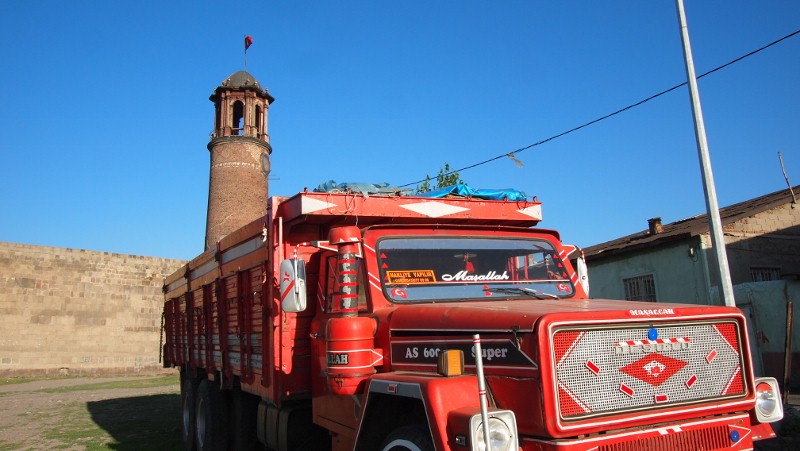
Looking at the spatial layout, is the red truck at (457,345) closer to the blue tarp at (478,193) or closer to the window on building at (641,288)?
the blue tarp at (478,193)

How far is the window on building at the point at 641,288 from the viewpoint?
53.3 feet

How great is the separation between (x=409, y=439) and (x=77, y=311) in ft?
83.5

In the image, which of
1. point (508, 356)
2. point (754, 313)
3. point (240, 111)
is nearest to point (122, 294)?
point (240, 111)

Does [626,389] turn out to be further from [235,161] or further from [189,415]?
[235,161]

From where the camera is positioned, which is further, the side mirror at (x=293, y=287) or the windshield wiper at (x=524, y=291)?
the windshield wiper at (x=524, y=291)

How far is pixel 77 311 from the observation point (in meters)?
25.2

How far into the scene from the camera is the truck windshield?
4.69 meters

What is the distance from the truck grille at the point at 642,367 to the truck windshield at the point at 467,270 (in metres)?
1.16

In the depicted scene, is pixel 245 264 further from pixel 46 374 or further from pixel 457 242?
pixel 46 374

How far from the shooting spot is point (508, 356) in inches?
137

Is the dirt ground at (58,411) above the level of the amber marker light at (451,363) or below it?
below

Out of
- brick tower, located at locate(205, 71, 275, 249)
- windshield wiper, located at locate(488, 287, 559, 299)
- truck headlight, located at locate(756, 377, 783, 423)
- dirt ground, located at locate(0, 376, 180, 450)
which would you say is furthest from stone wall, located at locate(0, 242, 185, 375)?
truck headlight, located at locate(756, 377, 783, 423)

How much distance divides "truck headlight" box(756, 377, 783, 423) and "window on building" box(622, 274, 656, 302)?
12.7 metres

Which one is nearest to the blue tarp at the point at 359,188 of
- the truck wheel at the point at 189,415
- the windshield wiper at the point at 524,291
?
the windshield wiper at the point at 524,291
